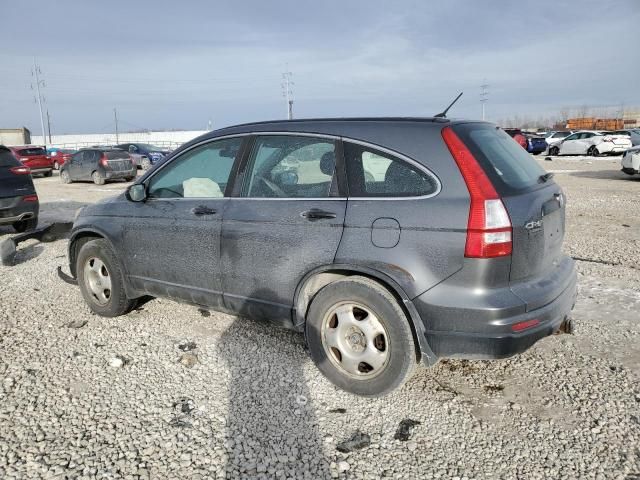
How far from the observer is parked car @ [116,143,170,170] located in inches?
1098

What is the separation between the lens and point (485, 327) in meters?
2.78

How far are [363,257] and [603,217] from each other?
8183 mm

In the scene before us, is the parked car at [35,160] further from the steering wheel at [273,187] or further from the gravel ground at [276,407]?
the steering wheel at [273,187]

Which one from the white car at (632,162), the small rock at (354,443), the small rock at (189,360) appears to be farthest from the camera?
the white car at (632,162)

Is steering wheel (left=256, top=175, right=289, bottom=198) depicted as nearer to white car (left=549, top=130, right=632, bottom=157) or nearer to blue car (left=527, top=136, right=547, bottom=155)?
white car (left=549, top=130, right=632, bottom=157)

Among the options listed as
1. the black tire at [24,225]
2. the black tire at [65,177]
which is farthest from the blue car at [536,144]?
the black tire at [24,225]

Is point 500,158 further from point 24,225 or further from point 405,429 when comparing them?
point 24,225

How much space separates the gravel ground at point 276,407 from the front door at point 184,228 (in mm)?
501

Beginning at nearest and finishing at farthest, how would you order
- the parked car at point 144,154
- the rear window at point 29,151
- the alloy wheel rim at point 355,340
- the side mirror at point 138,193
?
the alloy wheel rim at point 355,340 → the side mirror at point 138,193 → the rear window at point 29,151 → the parked car at point 144,154

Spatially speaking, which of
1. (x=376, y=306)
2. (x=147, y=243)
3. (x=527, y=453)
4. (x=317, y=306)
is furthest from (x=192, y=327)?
(x=527, y=453)

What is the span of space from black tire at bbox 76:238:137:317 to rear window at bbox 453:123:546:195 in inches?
125

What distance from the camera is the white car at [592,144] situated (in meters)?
26.6

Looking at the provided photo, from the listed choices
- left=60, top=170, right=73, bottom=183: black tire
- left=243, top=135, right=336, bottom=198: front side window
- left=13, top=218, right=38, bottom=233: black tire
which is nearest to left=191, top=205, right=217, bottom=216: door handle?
left=243, top=135, right=336, bottom=198: front side window

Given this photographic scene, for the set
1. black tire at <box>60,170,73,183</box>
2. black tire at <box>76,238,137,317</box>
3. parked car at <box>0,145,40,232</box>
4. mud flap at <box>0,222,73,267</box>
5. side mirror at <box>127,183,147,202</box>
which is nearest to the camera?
side mirror at <box>127,183,147,202</box>
